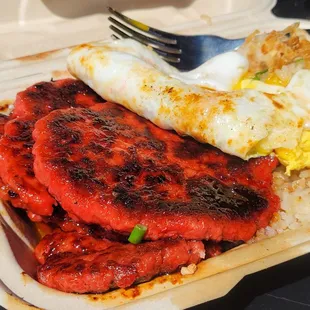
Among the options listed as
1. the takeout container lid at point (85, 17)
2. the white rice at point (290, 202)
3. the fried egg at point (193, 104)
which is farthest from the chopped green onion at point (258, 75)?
the takeout container lid at point (85, 17)

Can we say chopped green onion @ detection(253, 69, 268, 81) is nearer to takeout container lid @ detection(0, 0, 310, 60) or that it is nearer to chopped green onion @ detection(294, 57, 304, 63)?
chopped green onion @ detection(294, 57, 304, 63)

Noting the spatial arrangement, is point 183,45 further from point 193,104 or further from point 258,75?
point 193,104

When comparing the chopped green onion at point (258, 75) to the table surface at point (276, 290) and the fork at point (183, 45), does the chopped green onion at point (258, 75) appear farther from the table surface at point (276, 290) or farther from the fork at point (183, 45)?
the table surface at point (276, 290)

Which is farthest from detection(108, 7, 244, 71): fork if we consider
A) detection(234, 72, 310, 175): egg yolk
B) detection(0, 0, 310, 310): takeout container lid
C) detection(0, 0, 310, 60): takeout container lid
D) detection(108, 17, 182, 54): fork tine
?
detection(234, 72, 310, 175): egg yolk

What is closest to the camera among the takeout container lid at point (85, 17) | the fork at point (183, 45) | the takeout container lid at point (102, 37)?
the takeout container lid at point (102, 37)

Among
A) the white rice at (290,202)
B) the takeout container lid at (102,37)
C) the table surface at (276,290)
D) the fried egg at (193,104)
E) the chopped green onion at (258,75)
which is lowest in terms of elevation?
the table surface at (276,290)

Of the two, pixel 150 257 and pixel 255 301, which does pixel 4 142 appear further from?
pixel 255 301

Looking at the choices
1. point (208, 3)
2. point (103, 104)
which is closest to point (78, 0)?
point (208, 3)
